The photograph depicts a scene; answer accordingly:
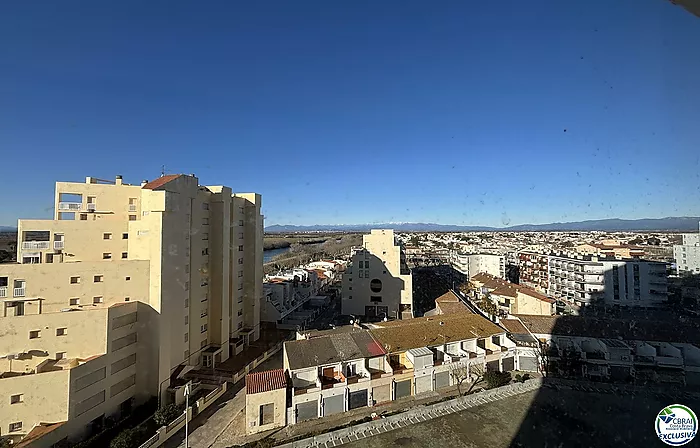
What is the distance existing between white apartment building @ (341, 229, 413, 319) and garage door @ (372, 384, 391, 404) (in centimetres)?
584

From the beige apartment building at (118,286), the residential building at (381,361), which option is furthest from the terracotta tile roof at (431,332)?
the beige apartment building at (118,286)

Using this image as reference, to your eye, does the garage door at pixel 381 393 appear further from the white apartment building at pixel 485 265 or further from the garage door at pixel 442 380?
the white apartment building at pixel 485 265

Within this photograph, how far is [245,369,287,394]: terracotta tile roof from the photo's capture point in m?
5.23

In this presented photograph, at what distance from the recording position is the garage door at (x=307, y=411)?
210 inches

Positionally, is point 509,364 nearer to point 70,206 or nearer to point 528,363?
point 528,363

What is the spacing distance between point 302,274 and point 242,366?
6934mm

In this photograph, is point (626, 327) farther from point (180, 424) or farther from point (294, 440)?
point (180, 424)

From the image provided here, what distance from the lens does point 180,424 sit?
541 cm

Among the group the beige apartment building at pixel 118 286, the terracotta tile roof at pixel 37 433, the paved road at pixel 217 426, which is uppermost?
the beige apartment building at pixel 118 286

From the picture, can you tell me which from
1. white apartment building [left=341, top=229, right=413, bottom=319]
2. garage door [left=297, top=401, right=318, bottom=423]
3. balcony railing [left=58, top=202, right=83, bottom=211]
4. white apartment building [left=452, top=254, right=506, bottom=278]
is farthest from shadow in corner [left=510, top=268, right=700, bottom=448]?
white apartment building [left=452, top=254, right=506, bottom=278]

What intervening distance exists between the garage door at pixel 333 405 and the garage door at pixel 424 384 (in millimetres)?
1431

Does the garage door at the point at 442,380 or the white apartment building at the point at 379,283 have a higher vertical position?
the white apartment building at the point at 379,283

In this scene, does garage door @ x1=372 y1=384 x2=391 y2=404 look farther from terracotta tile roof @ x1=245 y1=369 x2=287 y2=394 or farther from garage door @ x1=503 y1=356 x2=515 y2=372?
garage door @ x1=503 y1=356 x2=515 y2=372

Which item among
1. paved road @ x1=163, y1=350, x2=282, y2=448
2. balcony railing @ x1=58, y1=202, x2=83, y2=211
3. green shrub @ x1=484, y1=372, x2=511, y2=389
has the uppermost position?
balcony railing @ x1=58, y1=202, x2=83, y2=211
